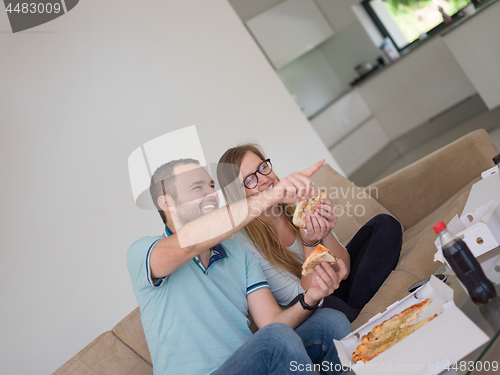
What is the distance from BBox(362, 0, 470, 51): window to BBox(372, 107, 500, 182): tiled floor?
1.19m

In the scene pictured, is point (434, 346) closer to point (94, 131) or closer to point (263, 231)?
point (263, 231)

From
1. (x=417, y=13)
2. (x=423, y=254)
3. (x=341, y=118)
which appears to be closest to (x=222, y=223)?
(x=423, y=254)

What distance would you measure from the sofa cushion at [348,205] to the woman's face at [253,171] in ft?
1.89

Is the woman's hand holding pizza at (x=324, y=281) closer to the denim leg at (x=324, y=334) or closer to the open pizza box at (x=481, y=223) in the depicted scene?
the denim leg at (x=324, y=334)

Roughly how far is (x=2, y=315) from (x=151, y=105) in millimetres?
1304

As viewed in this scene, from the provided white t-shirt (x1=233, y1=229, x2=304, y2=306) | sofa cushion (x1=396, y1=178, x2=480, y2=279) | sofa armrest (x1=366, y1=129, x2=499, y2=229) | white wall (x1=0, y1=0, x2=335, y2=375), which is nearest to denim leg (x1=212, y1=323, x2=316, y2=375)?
white t-shirt (x1=233, y1=229, x2=304, y2=306)

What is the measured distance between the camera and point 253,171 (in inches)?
63.2

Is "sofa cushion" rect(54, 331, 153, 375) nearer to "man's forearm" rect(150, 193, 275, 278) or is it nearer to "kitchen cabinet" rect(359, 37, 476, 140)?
"man's forearm" rect(150, 193, 275, 278)

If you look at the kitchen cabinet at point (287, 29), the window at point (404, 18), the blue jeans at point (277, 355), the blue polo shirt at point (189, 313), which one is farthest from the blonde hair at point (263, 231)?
the window at point (404, 18)

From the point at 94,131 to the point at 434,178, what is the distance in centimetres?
175

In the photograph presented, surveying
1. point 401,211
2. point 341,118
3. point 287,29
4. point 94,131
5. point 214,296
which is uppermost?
point 287,29

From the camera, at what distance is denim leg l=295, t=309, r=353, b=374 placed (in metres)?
1.07

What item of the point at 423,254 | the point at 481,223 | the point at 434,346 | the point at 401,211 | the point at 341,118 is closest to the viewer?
the point at 434,346

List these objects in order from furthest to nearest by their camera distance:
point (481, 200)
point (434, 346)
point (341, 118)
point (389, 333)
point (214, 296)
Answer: point (341, 118), point (214, 296), point (481, 200), point (389, 333), point (434, 346)
